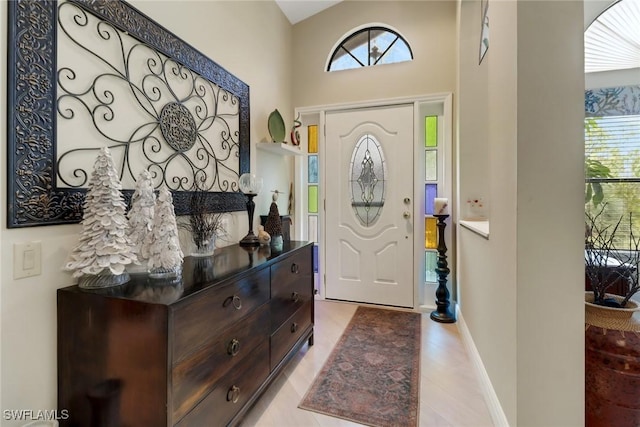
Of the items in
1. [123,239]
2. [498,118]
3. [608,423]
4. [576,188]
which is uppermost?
[498,118]

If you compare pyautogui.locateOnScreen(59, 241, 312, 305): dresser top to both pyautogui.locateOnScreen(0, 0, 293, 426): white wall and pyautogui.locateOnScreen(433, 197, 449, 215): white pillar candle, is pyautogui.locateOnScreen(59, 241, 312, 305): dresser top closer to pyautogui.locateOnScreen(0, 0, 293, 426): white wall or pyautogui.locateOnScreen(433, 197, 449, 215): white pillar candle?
pyautogui.locateOnScreen(0, 0, 293, 426): white wall

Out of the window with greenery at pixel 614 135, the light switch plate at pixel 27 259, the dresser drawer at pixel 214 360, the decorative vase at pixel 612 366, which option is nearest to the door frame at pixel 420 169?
the window with greenery at pixel 614 135

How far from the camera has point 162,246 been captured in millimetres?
1207

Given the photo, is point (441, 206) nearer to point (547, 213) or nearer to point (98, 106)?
point (547, 213)

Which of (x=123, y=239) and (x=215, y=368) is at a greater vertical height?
(x=123, y=239)

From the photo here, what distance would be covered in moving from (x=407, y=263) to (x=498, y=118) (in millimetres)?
1863

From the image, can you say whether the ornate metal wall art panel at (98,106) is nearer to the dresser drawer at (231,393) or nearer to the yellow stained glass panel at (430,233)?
the dresser drawer at (231,393)

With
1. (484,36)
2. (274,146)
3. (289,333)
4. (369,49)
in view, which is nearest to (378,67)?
(369,49)

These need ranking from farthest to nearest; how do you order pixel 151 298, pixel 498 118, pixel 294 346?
1. pixel 294 346
2. pixel 498 118
3. pixel 151 298

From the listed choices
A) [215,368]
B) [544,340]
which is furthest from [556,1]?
[215,368]

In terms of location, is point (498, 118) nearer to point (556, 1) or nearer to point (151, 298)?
point (556, 1)

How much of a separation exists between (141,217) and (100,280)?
293mm

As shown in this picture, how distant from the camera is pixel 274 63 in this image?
9.49 feet

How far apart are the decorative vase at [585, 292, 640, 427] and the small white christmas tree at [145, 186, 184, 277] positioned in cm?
186
